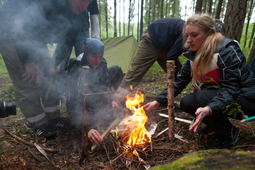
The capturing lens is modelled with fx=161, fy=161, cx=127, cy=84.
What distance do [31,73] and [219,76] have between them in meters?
2.74

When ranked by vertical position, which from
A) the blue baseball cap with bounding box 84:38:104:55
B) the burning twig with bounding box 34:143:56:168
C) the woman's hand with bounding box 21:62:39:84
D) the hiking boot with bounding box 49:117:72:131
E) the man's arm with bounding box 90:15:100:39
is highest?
the man's arm with bounding box 90:15:100:39

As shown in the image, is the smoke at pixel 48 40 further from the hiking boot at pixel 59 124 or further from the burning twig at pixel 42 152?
the burning twig at pixel 42 152

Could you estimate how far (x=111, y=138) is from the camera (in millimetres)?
2365

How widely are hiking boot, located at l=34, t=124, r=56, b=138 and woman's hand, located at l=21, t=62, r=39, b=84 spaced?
2.51 feet

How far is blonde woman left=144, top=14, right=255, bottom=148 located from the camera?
1.87 m

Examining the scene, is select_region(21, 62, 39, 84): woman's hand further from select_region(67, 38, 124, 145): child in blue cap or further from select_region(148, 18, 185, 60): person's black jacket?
select_region(148, 18, 185, 60): person's black jacket

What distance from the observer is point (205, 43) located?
201 centimetres

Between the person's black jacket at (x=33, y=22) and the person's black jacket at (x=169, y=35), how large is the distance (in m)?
1.78

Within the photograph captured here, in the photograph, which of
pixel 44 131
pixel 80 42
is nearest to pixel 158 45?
pixel 80 42

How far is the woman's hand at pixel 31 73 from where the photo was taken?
2.51 meters

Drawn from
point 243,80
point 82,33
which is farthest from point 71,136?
point 243,80

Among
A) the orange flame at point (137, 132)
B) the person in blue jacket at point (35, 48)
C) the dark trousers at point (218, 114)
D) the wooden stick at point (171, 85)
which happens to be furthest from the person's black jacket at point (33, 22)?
the dark trousers at point (218, 114)

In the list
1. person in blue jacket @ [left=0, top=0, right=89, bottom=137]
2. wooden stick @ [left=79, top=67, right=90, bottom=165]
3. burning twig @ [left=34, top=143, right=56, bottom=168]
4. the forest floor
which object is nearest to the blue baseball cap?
person in blue jacket @ [left=0, top=0, right=89, bottom=137]

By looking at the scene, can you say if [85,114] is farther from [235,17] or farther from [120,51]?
[120,51]
